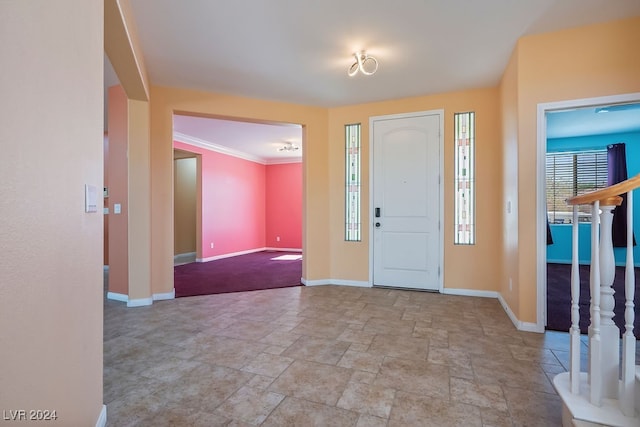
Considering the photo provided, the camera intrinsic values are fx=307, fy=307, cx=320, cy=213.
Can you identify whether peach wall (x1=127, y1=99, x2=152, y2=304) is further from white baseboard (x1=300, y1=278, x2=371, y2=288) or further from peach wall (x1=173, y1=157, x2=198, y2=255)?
peach wall (x1=173, y1=157, x2=198, y2=255)

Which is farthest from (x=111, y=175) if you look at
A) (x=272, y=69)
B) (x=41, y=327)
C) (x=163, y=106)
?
(x=41, y=327)

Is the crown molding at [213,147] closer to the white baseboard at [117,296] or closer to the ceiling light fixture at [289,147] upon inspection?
the ceiling light fixture at [289,147]

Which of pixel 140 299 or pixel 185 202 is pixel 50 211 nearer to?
pixel 140 299

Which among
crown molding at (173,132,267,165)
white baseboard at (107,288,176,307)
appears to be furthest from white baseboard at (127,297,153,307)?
crown molding at (173,132,267,165)

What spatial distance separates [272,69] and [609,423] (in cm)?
367

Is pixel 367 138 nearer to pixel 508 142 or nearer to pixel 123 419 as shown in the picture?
pixel 508 142

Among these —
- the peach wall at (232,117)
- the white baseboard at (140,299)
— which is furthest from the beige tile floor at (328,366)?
the peach wall at (232,117)

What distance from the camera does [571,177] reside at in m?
6.36

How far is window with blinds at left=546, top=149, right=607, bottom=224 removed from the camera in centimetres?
613

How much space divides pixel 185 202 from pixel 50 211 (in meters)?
7.39

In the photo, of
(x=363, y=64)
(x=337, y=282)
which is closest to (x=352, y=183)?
(x=337, y=282)

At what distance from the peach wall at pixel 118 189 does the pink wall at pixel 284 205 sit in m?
5.13

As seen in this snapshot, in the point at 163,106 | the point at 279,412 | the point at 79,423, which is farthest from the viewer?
the point at 163,106

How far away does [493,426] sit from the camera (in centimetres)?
154
